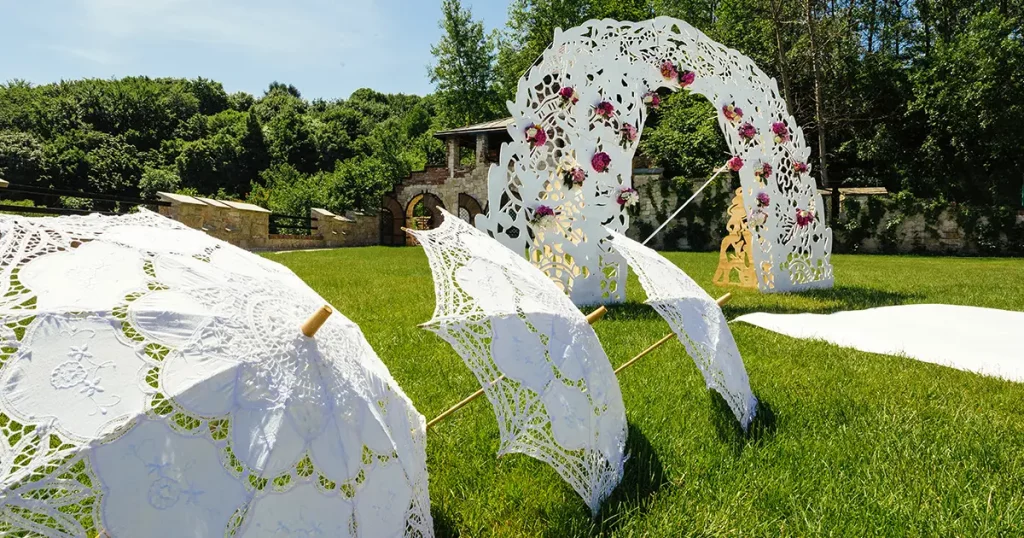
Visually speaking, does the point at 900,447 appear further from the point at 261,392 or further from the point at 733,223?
the point at 733,223

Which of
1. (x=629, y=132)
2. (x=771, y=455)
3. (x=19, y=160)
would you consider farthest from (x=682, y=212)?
(x=19, y=160)

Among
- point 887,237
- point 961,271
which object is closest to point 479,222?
point 961,271

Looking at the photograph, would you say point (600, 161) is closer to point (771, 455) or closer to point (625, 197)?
point (625, 197)

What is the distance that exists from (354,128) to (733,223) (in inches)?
1728

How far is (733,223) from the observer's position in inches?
356

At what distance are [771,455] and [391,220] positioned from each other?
23.7 m

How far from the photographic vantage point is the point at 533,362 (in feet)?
5.24

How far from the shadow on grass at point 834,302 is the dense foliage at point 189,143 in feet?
68.4

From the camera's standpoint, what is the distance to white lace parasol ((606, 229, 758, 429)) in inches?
84.7

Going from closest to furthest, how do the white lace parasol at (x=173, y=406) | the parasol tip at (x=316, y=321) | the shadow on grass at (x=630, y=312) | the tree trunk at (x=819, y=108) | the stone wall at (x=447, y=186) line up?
the white lace parasol at (x=173, y=406) → the parasol tip at (x=316, y=321) → the shadow on grass at (x=630, y=312) → the tree trunk at (x=819, y=108) → the stone wall at (x=447, y=186)

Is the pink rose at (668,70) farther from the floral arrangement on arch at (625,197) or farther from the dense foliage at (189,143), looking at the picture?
the dense foliage at (189,143)

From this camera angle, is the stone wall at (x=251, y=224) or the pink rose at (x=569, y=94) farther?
the stone wall at (x=251, y=224)

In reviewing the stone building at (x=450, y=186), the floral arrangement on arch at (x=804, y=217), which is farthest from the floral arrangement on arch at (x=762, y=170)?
the stone building at (x=450, y=186)

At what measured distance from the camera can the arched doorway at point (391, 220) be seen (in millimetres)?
24453
